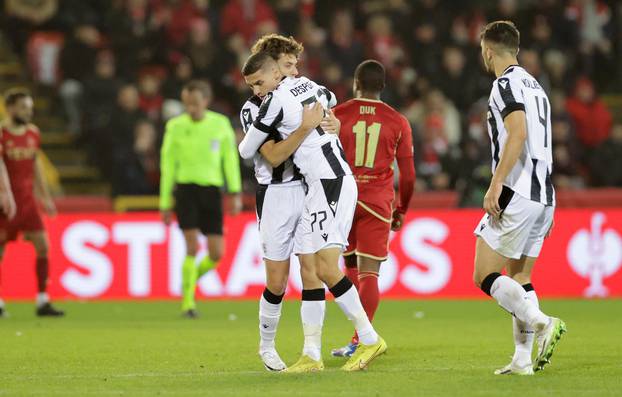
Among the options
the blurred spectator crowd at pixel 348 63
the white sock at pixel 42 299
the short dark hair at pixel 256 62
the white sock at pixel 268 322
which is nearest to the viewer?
the short dark hair at pixel 256 62

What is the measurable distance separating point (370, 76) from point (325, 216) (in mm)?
1866

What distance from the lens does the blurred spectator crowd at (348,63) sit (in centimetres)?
1816

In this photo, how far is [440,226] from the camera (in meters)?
15.4

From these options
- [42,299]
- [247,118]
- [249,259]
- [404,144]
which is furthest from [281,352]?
[249,259]

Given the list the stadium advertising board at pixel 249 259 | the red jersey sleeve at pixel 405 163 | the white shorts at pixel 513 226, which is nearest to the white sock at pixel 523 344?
the white shorts at pixel 513 226

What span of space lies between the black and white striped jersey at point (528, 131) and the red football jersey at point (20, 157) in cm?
695

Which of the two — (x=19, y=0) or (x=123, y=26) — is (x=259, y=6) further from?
(x=19, y=0)

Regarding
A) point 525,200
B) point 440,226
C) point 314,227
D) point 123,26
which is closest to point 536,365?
point 525,200

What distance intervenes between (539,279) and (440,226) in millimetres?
1397

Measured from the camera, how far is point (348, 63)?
64.6 ft

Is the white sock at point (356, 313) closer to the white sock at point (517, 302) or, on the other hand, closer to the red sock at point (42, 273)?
the white sock at point (517, 302)

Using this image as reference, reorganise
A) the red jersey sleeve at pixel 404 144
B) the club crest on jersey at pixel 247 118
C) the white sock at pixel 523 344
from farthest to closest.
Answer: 1. the red jersey sleeve at pixel 404 144
2. the club crest on jersey at pixel 247 118
3. the white sock at pixel 523 344

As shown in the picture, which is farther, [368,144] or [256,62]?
[368,144]

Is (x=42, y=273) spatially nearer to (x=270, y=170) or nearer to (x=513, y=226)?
(x=270, y=170)
